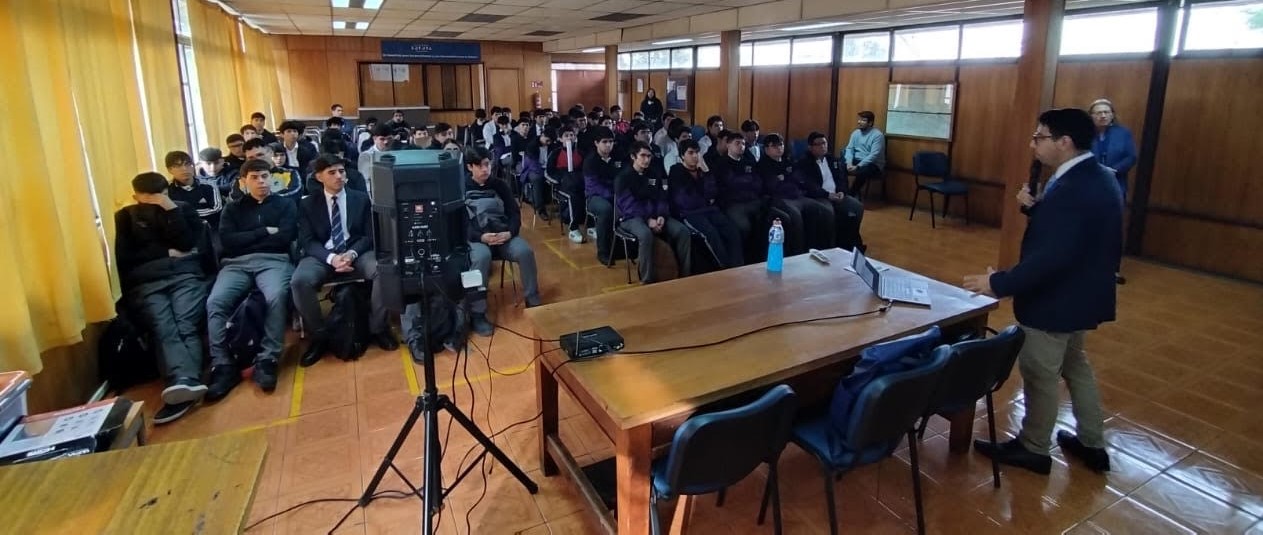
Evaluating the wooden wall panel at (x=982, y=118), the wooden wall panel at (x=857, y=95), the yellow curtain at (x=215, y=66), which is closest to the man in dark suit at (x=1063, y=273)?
the wooden wall panel at (x=982, y=118)

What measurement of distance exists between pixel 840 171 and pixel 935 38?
2.85 metres

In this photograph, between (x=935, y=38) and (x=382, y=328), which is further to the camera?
(x=935, y=38)

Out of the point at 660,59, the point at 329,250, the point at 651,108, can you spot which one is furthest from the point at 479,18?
the point at 329,250

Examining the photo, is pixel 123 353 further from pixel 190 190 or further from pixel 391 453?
pixel 391 453

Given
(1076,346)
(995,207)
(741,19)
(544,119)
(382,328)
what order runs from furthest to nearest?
(544,119) → (741,19) → (995,207) → (382,328) → (1076,346)

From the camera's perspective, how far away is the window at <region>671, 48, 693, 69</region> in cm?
1354

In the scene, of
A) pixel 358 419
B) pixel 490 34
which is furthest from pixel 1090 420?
pixel 490 34

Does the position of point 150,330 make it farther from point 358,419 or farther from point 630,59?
point 630,59

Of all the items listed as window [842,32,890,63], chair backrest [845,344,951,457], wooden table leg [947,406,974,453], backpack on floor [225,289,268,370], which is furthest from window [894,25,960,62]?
backpack on floor [225,289,268,370]

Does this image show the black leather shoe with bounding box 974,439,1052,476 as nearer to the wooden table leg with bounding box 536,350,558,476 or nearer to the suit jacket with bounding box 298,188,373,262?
the wooden table leg with bounding box 536,350,558,476

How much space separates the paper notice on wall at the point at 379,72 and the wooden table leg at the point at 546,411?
14.4 m

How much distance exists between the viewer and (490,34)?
43.6 ft

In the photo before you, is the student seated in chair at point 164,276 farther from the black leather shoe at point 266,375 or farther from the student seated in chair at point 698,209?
the student seated in chair at point 698,209

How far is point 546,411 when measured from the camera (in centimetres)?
289
